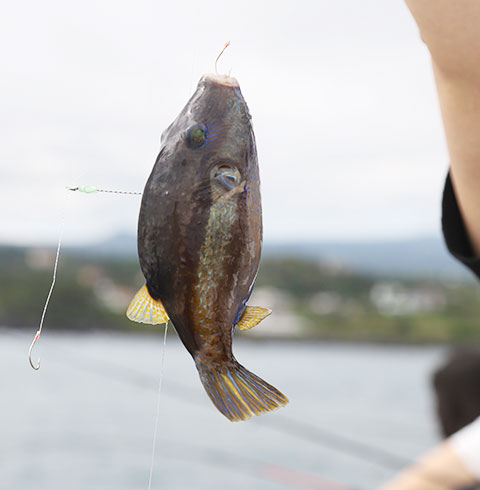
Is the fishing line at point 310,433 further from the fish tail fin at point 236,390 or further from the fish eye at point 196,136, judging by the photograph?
the fish eye at point 196,136

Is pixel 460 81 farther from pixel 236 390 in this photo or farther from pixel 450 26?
pixel 236 390

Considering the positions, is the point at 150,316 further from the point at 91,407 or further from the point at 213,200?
the point at 91,407

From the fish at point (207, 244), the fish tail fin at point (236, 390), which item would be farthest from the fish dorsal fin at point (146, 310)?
the fish tail fin at point (236, 390)

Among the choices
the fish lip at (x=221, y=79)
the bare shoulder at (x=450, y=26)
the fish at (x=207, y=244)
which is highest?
the bare shoulder at (x=450, y=26)

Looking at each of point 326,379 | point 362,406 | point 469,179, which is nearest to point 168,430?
point 362,406

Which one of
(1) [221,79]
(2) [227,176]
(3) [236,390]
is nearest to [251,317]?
(3) [236,390]

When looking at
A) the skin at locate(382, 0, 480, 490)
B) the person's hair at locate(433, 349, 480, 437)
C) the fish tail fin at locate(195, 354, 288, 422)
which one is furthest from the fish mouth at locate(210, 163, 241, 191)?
the person's hair at locate(433, 349, 480, 437)

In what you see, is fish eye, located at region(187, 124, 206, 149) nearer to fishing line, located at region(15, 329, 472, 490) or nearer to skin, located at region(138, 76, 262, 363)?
skin, located at region(138, 76, 262, 363)
